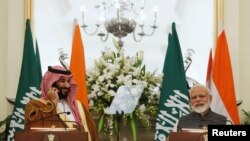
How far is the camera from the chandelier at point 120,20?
6562 millimetres

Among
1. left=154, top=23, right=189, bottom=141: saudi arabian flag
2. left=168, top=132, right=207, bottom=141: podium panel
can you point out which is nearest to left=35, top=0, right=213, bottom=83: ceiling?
left=154, top=23, right=189, bottom=141: saudi arabian flag

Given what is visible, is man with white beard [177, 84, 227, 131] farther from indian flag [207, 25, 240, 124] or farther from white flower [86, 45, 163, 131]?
indian flag [207, 25, 240, 124]

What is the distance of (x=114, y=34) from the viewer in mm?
6645

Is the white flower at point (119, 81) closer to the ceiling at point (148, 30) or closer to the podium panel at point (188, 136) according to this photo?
the ceiling at point (148, 30)

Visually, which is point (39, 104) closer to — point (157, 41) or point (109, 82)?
point (109, 82)

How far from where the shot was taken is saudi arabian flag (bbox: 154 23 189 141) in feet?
19.9

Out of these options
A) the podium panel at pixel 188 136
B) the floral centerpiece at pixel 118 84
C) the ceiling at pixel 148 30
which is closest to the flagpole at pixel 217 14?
the ceiling at pixel 148 30

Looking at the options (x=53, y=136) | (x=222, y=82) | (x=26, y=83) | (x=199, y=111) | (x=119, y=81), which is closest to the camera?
(x=53, y=136)

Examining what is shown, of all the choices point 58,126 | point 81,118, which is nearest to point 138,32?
point 81,118

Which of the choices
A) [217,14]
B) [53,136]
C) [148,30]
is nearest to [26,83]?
[148,30]

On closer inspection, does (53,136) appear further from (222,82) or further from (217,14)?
(217,14)

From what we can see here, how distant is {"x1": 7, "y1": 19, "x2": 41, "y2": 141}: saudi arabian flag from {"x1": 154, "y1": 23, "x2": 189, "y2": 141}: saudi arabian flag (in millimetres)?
1387

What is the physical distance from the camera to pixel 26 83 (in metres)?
6.28

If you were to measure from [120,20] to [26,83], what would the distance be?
1296 millimetres
